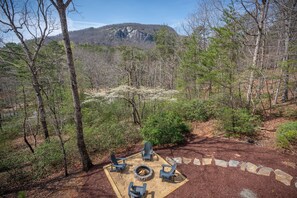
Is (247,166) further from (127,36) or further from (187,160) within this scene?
(127,36)

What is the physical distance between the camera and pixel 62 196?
13.7 feet

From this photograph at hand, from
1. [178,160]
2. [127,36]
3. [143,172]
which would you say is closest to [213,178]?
[178,160]

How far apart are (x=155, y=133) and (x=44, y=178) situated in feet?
15.0

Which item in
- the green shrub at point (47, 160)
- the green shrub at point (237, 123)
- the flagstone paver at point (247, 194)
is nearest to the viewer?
the flagstone paver at point (247, 194)

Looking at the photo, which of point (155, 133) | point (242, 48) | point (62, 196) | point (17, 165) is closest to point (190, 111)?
point (155, 133)

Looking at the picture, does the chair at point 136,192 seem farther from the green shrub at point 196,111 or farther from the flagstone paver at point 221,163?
the green shrub at point 196,111

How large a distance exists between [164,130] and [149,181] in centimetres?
230

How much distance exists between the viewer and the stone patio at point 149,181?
155 inches

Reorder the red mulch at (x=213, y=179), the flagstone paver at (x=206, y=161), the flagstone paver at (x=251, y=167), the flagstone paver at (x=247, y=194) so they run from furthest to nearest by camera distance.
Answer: the flagstone paver at (x=206, y=161), the flagstone paver at (x=251, y=167), the red mulch at (x=213, y=179), the flagstone paver at (x=247, y=194)

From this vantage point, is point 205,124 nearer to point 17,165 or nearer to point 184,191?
point 184,191

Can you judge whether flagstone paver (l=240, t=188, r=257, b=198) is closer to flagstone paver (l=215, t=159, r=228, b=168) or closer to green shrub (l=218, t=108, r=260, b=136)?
flagstone paver (l=215, t=159, r=228, b=168)

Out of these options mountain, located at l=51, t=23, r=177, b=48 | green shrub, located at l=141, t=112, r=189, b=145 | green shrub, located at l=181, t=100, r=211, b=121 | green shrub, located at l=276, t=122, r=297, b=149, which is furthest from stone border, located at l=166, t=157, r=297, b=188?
mountain, located at l=51, t=23, r=177, b=48

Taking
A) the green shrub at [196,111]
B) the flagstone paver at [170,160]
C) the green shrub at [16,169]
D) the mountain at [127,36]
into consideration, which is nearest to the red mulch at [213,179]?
the flagstone paver at [170,160]

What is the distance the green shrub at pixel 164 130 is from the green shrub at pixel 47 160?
12.2ft
